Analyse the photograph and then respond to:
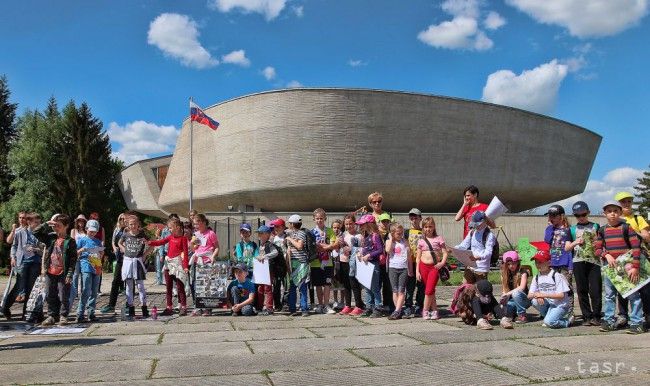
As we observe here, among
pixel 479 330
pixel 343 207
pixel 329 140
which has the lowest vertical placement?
pixel 479 330

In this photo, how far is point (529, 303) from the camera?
713cm

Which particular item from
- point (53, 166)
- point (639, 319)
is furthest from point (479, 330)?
point (53, 166)

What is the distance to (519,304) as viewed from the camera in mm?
7016

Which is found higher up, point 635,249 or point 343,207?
point 343,207

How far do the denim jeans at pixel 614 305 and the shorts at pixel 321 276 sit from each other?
401 centimetres

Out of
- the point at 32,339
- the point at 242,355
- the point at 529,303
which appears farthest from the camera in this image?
the point at 529,303

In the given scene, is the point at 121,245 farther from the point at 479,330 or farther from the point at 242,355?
the point at 479,330

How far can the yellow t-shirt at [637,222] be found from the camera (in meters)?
6.66

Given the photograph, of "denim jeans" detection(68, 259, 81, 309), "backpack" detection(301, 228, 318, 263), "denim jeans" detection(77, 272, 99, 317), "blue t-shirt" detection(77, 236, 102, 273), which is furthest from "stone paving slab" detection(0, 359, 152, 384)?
"backpack" detection(301, 228, 318, 263)

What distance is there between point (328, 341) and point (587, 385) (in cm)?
277

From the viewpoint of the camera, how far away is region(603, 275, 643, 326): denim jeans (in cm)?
607

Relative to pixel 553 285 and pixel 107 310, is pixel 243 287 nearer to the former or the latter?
pixel 107 310

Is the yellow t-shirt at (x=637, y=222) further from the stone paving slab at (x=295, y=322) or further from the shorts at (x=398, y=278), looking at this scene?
the stone paving slab at (x=295, y=322)

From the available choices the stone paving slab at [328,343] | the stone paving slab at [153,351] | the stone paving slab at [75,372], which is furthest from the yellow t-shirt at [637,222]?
the stone paving slab at [75,372]
